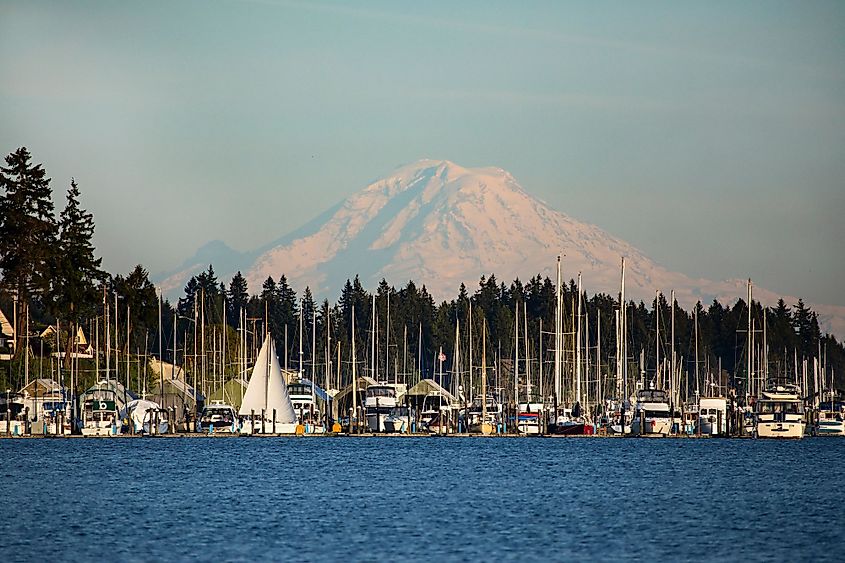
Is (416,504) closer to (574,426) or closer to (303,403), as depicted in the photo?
(574,426)

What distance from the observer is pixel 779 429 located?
427 feet

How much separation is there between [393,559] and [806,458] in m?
69.3

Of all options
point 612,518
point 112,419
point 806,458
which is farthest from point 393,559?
point 112,419

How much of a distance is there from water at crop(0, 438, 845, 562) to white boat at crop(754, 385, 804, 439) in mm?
6512

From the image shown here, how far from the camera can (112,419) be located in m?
130

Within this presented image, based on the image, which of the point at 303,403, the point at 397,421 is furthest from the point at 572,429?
the point at 303,403

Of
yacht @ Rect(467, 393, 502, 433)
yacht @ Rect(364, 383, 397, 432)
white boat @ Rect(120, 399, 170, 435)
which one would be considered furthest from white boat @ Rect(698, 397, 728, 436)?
white boat @ Rect(120, 399, 170, 435)

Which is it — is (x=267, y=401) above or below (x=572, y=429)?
above

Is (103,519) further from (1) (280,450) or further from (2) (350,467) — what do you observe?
(1) (280,450)

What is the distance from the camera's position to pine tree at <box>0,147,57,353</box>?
490 ft

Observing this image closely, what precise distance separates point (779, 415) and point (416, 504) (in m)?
65.3

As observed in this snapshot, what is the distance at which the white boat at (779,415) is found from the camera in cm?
12950

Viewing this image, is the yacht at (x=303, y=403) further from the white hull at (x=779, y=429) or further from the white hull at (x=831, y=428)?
the white hull at (x=831, y=428)

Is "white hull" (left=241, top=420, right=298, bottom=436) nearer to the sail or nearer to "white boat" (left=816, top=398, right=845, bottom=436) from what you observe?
the sail
